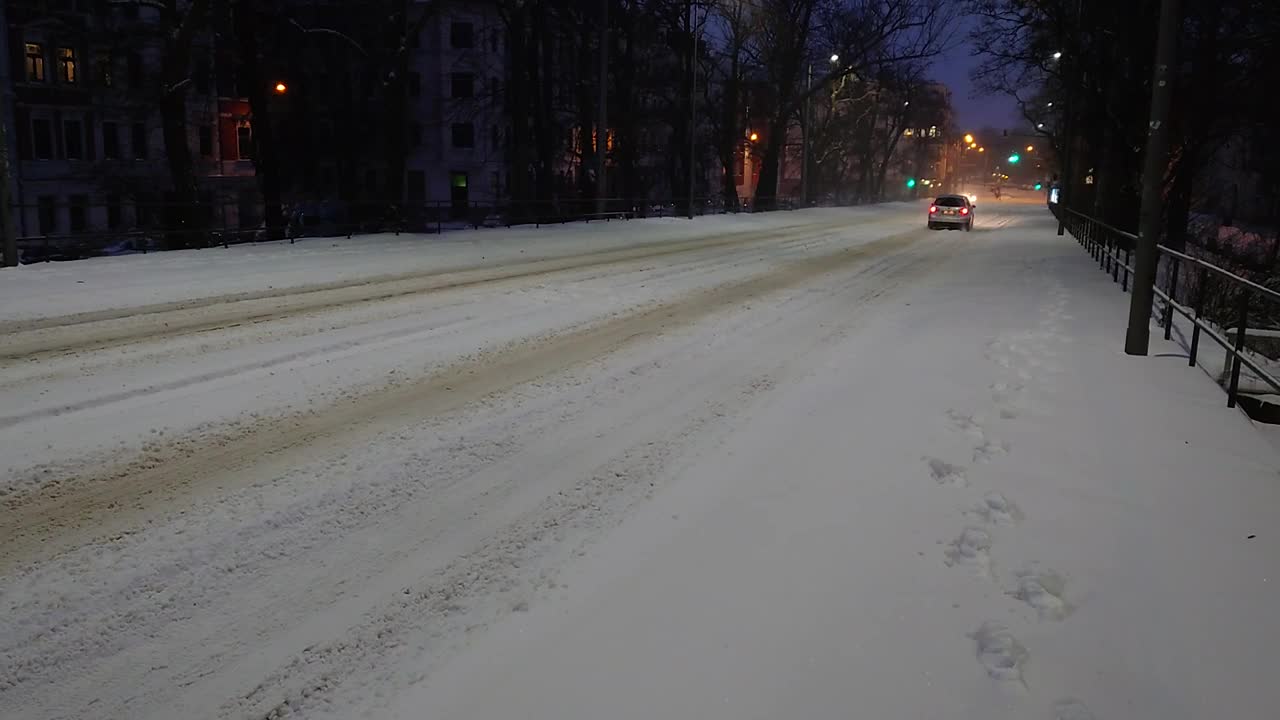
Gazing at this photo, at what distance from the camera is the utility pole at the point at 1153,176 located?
989cm

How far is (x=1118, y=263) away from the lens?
17.9 metres

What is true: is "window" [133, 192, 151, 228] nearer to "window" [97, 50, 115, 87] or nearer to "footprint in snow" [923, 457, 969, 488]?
"window" [97, 50, 115, 87]

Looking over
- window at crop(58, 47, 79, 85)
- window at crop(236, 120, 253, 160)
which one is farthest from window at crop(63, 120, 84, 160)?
window at crop(236, 120, 253, 160)

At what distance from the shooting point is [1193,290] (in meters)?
20.2

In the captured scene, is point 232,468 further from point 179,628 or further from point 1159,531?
point 1159,531

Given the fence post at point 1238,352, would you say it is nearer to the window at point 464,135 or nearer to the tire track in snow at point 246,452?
the tire track in snow at point 246,452

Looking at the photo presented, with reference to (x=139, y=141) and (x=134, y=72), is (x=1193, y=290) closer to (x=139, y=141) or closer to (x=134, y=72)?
(x=134, y=72)

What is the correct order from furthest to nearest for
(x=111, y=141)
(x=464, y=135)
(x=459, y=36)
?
(x=464, y=135) → (x=459, y=36) → (x=111, y=141)

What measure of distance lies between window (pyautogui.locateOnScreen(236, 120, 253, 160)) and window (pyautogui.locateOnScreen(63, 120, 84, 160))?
9324 mm

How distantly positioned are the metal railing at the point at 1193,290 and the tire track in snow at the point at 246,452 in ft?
19.8

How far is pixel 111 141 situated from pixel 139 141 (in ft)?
5.17

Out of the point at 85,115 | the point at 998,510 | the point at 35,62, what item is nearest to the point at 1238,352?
the point at 998,510

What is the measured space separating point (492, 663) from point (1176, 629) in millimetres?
3098

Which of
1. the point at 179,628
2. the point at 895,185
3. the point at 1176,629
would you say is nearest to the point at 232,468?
the point at 179,628
